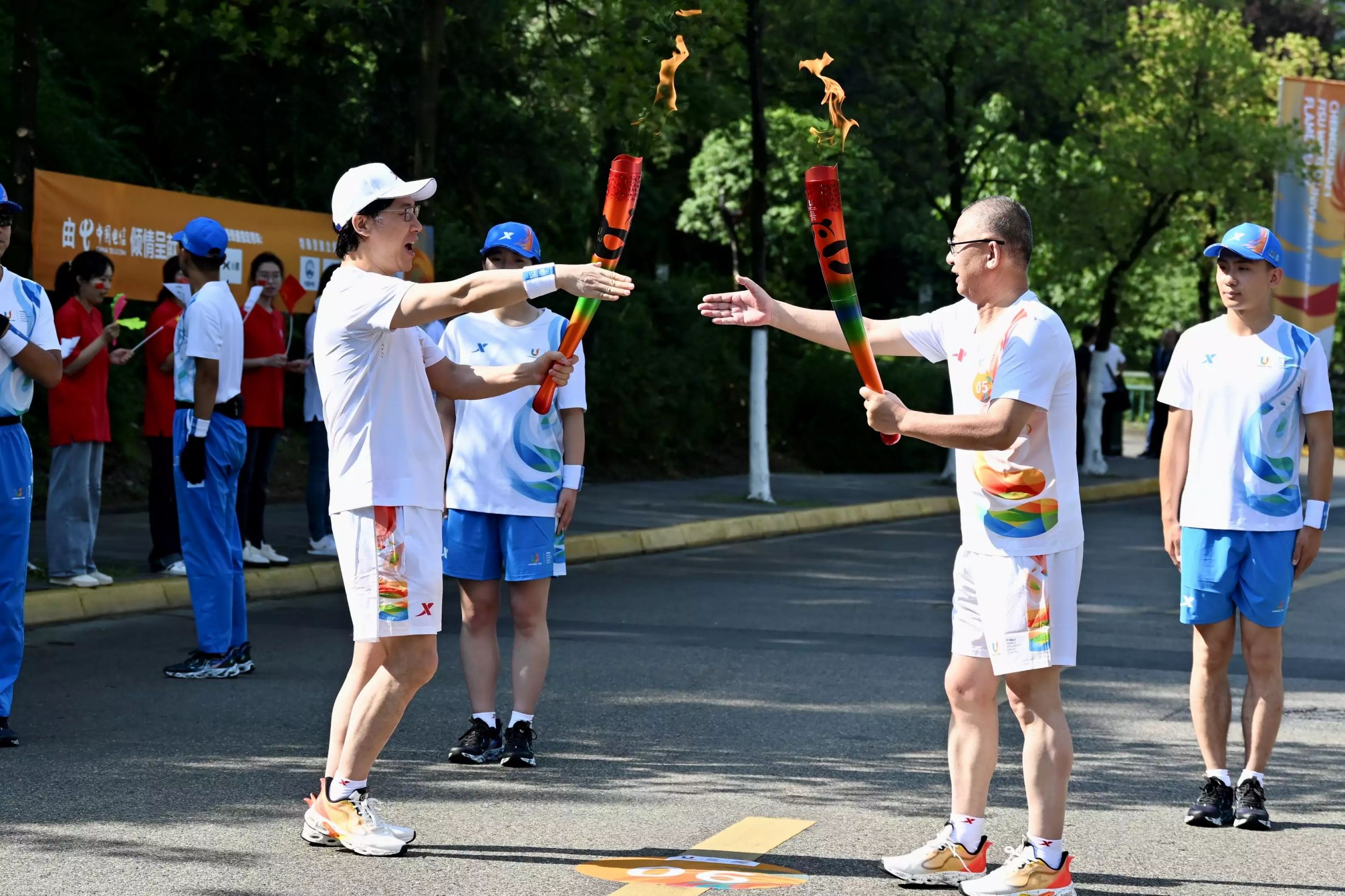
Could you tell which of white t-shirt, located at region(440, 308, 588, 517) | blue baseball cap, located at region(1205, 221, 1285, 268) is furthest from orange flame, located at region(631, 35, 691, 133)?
blue baseball cap, located at region(1205, 221, 1285, 268)

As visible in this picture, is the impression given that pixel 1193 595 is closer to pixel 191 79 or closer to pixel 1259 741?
pixel 1259 741

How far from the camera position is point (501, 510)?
22.8ft

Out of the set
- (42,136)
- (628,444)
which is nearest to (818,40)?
(628,444)

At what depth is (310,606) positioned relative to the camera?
11.4 metres

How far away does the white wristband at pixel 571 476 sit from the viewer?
23.5ft

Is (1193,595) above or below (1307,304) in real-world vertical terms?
below

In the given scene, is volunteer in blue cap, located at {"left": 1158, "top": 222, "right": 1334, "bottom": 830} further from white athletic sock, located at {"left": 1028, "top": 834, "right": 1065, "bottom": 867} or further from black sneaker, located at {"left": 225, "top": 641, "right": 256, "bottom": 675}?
black sneaker, located at {"left": 225, "top": 641, "right": 256, "bottom": 675}

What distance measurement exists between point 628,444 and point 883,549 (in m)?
6.95

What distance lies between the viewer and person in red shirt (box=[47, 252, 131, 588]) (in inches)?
428

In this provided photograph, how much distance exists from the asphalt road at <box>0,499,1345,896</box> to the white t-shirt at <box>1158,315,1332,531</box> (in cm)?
112

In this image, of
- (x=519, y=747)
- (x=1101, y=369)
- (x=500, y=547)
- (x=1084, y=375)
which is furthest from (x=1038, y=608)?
(x=1084, y=375)

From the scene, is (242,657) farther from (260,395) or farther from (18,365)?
(260,395)

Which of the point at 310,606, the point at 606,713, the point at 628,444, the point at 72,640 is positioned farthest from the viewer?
the point at 628,444

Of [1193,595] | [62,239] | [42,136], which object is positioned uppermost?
[42,136]
